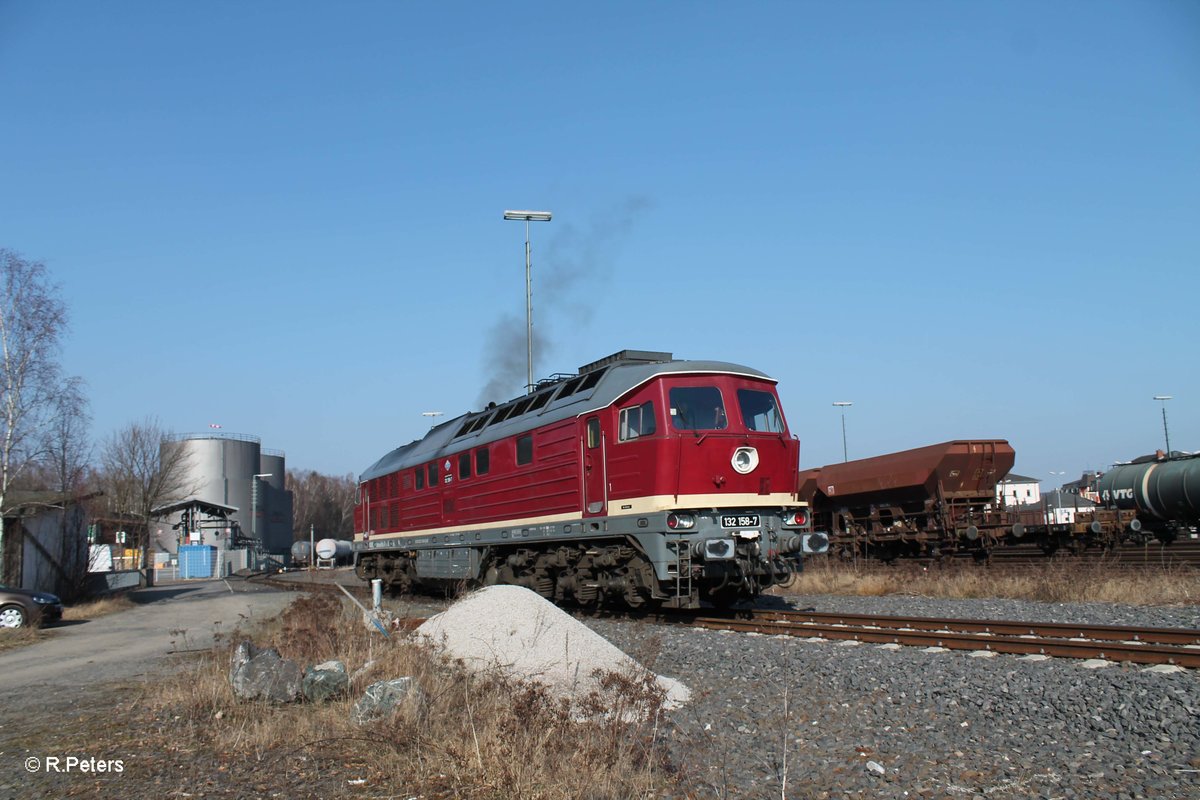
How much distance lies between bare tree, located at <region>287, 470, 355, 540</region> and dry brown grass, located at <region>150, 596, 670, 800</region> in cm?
9419

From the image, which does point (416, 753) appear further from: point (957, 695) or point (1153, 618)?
point (1153, 618)

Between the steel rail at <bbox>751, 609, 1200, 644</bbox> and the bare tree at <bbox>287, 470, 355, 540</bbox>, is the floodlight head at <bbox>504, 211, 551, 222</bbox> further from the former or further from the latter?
the bare tree at <bbox>287, 470, 355, 540</bbox>

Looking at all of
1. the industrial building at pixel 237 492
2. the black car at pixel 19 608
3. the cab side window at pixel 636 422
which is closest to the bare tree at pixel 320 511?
the industrial building at pixel 237 492

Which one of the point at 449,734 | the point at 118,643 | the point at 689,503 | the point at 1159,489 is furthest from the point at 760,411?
the point at 1159,489

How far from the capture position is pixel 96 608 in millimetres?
24234

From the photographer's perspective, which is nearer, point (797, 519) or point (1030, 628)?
point (1030, 628)

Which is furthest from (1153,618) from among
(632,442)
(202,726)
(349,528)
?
(349,528)

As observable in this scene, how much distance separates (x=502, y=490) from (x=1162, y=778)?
12.9 metres

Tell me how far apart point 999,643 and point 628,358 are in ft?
25.4

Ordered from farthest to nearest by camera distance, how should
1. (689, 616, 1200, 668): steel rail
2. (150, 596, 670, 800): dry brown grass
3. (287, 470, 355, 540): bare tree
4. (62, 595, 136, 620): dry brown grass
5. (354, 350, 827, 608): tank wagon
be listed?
(287, 470, 355, 540): bare tree
(62, 595, 136, 620): dry brown grass
(354, 350, 827, 608): tank wagon
(689, 616, 1200, 668): steel rail
(150, 596, 670, 800): dry brown grass

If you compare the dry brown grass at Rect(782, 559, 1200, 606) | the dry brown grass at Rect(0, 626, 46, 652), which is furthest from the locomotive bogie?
the dry brown grass at Rect(0, 626, 46, 652)

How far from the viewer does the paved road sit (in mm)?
11875

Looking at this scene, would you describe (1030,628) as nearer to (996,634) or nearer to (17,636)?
(996,634)

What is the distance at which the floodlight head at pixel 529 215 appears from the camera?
1009 inches
